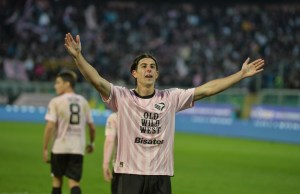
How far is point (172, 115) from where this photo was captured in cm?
620

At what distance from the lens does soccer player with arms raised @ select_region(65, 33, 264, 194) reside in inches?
235

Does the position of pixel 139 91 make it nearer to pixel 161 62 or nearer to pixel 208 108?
pixel 208 108

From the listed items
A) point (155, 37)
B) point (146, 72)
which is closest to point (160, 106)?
point (146, 72)

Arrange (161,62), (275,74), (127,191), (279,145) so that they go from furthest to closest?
(161,62) → (275,74) → (279,145) → (127,191)

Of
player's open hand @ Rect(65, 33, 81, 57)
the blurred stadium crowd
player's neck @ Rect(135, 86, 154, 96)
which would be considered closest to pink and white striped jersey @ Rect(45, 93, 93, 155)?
player's neck @ Rect(135, 86, 154, 96)

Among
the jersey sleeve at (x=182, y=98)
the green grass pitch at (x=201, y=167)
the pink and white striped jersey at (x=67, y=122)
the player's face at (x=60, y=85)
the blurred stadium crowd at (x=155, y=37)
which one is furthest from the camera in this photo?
the blurred stadium crowd at (x=155, y=37)

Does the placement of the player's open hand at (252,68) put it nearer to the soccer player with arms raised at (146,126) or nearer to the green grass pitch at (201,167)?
the soccer player with arms raised at (146,126)

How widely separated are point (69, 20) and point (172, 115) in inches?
1335

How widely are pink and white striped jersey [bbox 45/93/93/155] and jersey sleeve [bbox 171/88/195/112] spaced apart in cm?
324

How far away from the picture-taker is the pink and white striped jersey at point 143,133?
600cm

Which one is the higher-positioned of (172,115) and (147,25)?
(147,25)

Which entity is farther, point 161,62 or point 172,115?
point 161,62

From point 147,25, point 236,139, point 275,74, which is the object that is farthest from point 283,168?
point 147,25

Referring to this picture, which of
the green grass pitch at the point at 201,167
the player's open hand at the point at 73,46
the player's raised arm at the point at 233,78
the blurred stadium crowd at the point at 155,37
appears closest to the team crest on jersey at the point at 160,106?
the player's raised arm at the point at 233,78
